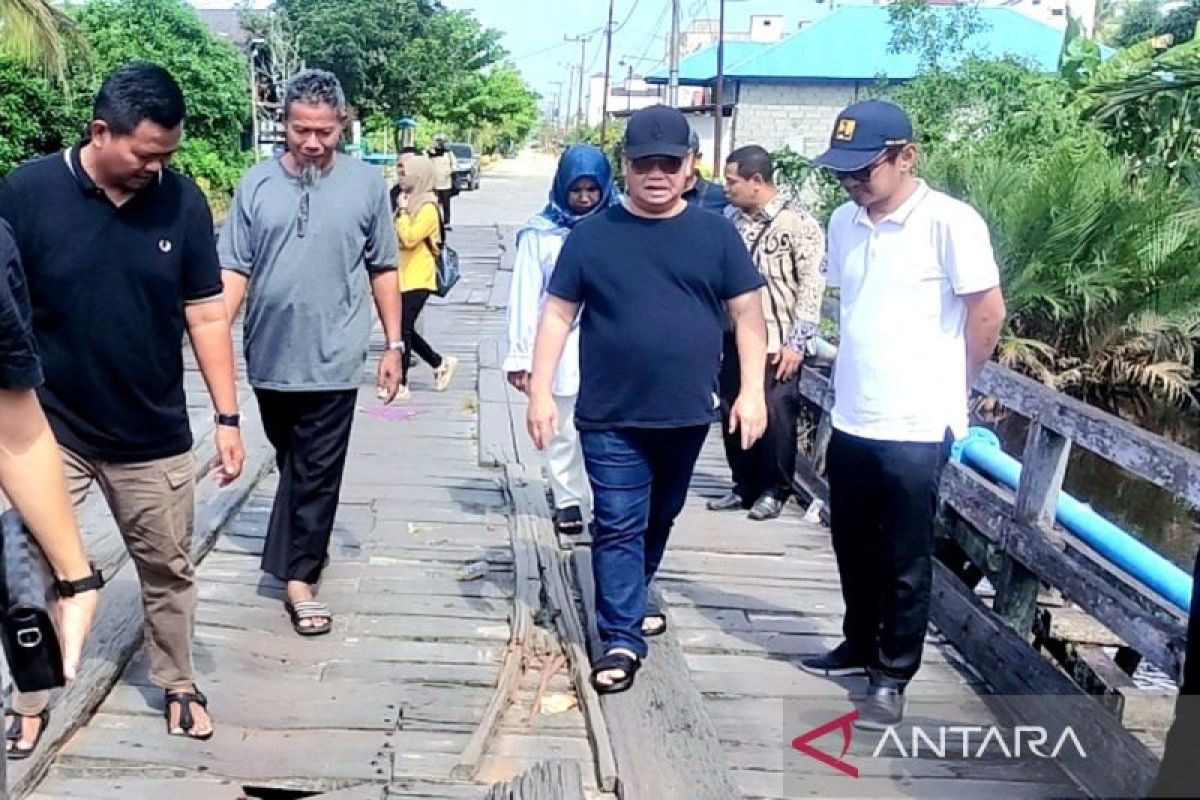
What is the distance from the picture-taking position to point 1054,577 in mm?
4266

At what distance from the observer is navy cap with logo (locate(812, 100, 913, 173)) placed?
376 cm

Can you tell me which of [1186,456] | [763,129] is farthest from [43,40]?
[763,129]

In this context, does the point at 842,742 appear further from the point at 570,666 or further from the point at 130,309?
the point at 130,309

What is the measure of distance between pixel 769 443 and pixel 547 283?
6.08ft

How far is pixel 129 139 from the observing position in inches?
126

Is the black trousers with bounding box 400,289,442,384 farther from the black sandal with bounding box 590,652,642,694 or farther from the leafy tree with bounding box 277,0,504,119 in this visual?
the leafy tree with bounding box 277,0,504,119

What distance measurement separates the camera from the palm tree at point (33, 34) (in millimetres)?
14148

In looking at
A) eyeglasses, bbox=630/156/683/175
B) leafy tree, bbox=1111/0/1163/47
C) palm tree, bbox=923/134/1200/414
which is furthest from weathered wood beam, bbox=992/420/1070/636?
leafy tree, bbox=1111/0/1163/47

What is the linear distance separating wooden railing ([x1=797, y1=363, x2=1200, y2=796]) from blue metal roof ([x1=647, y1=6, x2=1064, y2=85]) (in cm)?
3173

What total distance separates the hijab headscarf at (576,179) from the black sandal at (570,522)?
1259 mm

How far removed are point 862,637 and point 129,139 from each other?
101 inches

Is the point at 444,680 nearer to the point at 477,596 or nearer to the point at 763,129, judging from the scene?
the point at 477,596

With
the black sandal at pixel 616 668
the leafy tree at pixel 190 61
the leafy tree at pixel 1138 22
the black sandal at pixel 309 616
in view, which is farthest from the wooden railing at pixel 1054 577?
the leafy tree at pixel 1138 22

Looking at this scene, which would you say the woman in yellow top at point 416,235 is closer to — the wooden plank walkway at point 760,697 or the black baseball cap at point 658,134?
the wooden plank walkway at point 760,697
